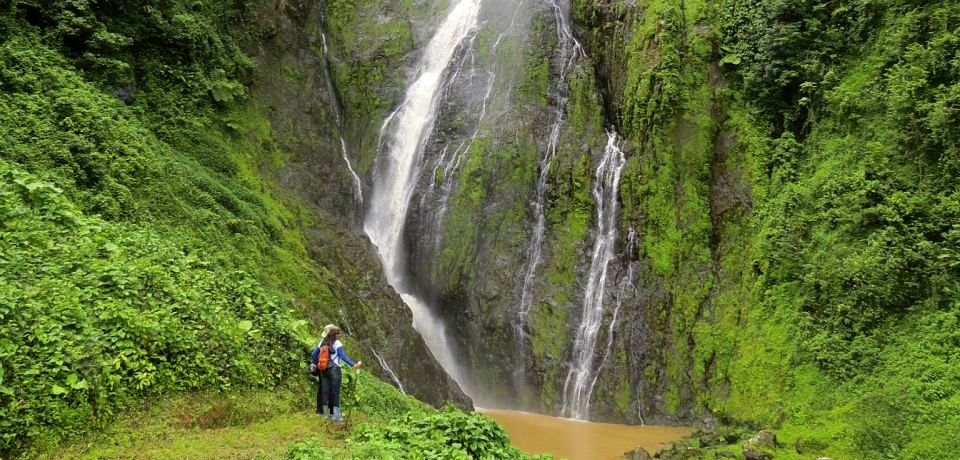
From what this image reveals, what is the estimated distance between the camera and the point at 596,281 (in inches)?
768

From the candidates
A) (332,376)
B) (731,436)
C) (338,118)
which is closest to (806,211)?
(731,436)

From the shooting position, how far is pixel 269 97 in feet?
71.9

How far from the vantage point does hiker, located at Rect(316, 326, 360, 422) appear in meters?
8.05

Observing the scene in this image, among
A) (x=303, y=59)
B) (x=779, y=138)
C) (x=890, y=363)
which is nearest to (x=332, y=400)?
(x=890, y=363)

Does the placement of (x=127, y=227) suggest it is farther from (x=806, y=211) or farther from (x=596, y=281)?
(x=806, y=211)

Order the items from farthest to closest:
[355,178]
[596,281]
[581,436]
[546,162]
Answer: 1. [355,178]
2. [546,162]
3. [596,281]
4. [581,436]

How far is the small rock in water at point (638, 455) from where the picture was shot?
43.5ft

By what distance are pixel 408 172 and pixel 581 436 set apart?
40.9ft

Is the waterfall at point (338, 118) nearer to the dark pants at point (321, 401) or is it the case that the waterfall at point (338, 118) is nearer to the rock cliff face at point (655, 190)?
the rock cliff face at point (655, 190)

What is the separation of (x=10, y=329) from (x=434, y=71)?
73.0 feet

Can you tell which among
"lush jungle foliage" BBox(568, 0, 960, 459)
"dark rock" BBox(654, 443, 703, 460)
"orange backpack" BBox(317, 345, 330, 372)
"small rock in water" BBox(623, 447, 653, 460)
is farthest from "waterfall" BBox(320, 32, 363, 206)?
"orange backpack" BBox(317, 345, 330, 372)

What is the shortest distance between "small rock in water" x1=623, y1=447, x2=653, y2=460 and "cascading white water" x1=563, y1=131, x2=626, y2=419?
4.18m

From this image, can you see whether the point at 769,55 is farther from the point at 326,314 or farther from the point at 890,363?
the point at 326,314

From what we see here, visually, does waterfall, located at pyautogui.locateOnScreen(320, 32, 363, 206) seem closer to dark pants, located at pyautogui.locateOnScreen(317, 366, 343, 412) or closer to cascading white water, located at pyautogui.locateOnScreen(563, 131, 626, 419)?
cascading white water, located at pyautogui.locateOnScreen(563, 131, 626, 419)
